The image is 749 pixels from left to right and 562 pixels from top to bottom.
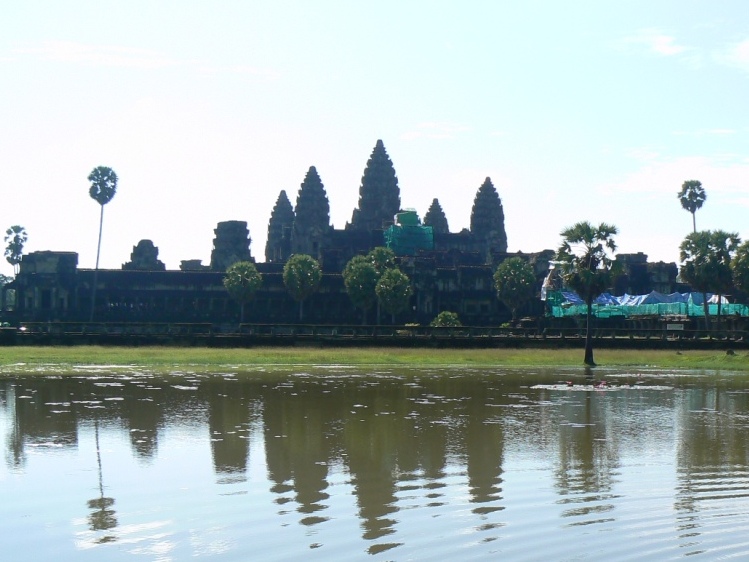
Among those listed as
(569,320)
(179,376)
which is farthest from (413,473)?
(569,320)

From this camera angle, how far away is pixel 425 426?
24.1 m

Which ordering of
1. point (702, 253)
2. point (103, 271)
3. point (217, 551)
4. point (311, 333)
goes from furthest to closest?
1. point (103, 271)
2. point (702, 253)
3. point (311, 333)
4. point (217, 551)

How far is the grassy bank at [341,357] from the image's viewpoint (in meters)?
48.2

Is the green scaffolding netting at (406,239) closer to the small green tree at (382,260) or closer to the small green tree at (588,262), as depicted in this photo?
the small green tree at (382,260)

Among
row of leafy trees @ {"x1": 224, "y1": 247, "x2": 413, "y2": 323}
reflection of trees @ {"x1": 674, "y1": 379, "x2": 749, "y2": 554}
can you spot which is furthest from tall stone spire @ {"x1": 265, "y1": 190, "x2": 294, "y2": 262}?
reflection of trees @ {"x1": 674, "y1": 379, "x2": 749, "y2": 554}

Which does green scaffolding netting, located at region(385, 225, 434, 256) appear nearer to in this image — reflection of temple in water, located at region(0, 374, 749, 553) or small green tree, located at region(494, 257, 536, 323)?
small green tree, located at region(494, 257, 536, 323)

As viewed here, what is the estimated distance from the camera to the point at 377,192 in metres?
119

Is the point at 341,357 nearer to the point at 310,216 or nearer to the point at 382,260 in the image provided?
the point at 382,260

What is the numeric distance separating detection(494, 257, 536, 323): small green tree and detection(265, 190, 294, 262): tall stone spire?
42956 millimetres

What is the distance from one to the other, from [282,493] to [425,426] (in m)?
8.80

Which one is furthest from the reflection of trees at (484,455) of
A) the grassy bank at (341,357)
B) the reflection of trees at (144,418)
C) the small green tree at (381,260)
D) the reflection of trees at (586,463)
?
the small green tree at (381,260)

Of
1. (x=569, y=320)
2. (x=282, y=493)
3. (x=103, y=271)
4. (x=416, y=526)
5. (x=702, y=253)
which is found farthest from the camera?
(x=103, y=271)

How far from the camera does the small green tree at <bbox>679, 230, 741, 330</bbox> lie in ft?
217

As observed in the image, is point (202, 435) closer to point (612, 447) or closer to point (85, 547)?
point (612, 447)
